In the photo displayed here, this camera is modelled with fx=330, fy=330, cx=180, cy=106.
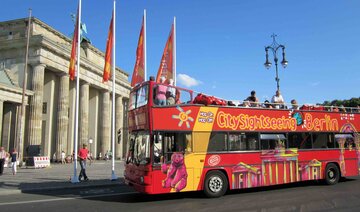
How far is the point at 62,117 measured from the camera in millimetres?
43844

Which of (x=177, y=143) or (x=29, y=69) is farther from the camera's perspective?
(x=29, y=69)

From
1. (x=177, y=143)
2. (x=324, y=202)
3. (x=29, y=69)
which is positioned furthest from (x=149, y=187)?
(x=29, y=69)

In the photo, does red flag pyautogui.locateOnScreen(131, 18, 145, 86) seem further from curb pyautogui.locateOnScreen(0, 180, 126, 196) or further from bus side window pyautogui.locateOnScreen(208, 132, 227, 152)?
bus side window pyautogui.locateOnScreen(208, 132, 227, 152)

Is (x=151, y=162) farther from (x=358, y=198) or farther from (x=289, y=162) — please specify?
(x=358, y=198)

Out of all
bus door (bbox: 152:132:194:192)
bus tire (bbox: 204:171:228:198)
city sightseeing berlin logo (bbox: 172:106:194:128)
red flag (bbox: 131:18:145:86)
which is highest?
red flag (bbox: 131:18:145:86)

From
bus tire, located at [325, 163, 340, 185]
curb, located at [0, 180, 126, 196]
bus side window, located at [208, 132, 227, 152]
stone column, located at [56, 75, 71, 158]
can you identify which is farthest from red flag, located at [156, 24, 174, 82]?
stone column, located at [56, 75, 71, 158]

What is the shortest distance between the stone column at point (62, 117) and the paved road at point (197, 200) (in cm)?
3054

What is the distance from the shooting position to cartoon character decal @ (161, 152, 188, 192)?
1097 cm

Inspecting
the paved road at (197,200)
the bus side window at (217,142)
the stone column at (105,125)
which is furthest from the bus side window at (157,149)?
the stone column at (105,125)

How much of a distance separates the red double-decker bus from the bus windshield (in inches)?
1.3

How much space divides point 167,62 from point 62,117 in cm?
2784

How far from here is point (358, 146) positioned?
621 inches

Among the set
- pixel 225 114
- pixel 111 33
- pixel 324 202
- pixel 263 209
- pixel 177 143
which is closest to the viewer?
pixel 263 209

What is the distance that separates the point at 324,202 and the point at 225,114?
4434 millimetres
